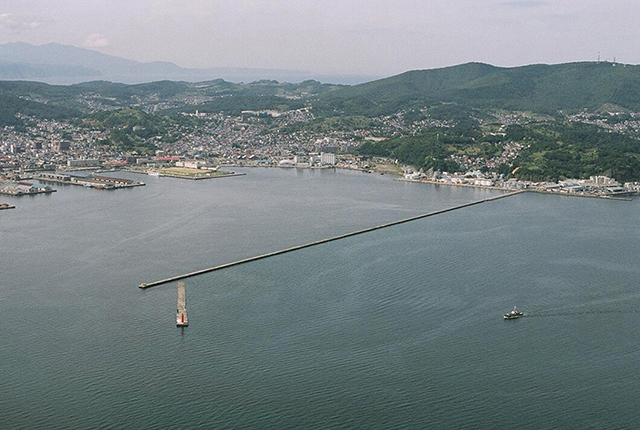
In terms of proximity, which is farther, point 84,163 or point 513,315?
point 84,163

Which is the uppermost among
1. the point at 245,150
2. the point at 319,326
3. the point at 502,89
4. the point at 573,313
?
the point at 502,89

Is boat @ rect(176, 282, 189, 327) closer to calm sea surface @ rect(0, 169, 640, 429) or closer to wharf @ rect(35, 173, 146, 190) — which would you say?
calm sea surface @ rect(0, 169, 640, 429)

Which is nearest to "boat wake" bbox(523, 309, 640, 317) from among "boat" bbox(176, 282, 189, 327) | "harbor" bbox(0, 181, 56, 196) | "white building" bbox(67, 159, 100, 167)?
"boat" bbox(176, 282, 189, 327)

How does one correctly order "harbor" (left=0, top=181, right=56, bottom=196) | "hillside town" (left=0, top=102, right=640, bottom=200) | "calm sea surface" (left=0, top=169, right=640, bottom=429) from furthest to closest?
1. "hillside town" (left=0, top=102, right=640, bottom=200)
2. "harbor" (left=0, top=181, right=56, bottom=196)
3. "calm sea surface" (left=0, top=169, right=640, bottom=429)

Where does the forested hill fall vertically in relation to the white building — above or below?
above

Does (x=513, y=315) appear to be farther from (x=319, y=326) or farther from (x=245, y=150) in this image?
(x=245, y=150)

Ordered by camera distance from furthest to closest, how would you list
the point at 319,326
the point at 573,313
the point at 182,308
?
1. the point at 573,313
2. the point at 182,308
3. the point at 319,326

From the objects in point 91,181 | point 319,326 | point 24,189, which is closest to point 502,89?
point 91,181

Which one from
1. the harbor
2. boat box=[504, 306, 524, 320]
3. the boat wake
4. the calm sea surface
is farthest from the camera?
the harbor
